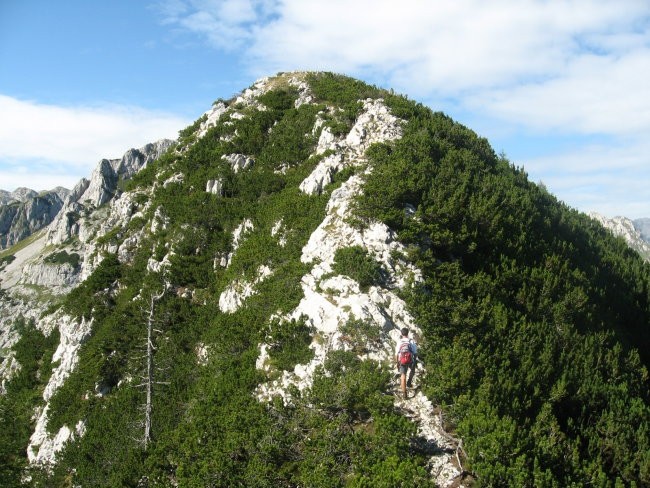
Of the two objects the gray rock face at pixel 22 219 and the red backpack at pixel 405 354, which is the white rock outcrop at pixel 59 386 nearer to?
the red backpack at pixel 405 354

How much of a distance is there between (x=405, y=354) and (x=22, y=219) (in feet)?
737

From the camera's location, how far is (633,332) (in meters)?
23.1

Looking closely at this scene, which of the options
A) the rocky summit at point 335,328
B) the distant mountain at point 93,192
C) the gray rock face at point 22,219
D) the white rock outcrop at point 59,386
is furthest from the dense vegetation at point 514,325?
the gray rock face at point 22,219

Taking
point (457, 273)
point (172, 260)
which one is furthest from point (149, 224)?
point (457, 273)

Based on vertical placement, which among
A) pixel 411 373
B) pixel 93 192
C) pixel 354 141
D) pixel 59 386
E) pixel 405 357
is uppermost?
pixel 93 192

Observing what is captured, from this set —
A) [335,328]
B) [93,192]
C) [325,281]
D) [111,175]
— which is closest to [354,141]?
[325,281]

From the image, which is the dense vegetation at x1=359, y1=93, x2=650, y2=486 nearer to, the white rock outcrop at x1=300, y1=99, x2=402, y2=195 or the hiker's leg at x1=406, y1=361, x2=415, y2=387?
the hiker's leg at x1=406, y1=361, x2=415, y2=387

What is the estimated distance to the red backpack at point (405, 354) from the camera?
13070 mm

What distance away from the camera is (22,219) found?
623 feet

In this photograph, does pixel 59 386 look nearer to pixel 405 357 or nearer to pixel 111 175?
pixel 405 357

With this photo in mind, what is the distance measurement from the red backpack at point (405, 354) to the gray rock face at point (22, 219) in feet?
716

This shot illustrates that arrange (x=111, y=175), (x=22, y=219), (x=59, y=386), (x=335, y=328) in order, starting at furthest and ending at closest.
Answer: (x=22, y=219), (x=111, y=175), (x=59, y=386), (x=335, y=328)

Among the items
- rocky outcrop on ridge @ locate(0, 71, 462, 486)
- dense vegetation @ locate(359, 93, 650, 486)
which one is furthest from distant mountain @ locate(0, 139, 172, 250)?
dense vegetation @ locate(359, 93, 650, 486)

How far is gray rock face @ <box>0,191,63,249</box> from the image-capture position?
18612 centimetres
